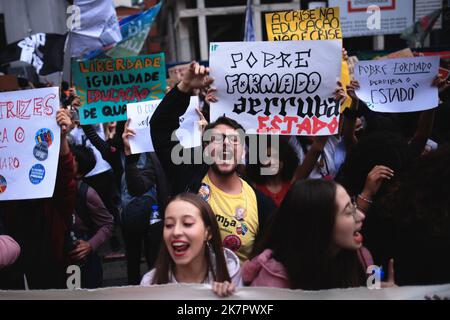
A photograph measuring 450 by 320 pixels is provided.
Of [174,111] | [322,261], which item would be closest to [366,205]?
[322,261]

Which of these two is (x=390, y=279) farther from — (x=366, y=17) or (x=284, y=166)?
(x=366, y=17)

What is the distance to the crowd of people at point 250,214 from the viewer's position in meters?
2.08

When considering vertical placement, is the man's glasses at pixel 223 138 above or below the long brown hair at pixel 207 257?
above

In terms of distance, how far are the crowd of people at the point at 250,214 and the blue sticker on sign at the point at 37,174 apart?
0.13 m

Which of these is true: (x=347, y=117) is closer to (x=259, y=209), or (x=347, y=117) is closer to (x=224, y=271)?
(x=259, y=209)

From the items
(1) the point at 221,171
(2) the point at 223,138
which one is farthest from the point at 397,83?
(1) the point at 221,171

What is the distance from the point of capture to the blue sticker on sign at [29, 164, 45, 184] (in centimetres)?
291

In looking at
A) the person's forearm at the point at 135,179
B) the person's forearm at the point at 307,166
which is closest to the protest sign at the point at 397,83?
the person's forearm at the point at 307,166

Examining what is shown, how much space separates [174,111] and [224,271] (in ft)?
3.73

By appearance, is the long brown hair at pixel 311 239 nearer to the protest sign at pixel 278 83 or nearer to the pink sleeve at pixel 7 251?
the pink sleeve at pixel 7 251

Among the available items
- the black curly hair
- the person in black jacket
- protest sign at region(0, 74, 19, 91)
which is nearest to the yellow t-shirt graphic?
the person in black jacket

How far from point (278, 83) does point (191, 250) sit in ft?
5.43

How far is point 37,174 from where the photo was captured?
2.92 m

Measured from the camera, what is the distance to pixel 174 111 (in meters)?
3.04
